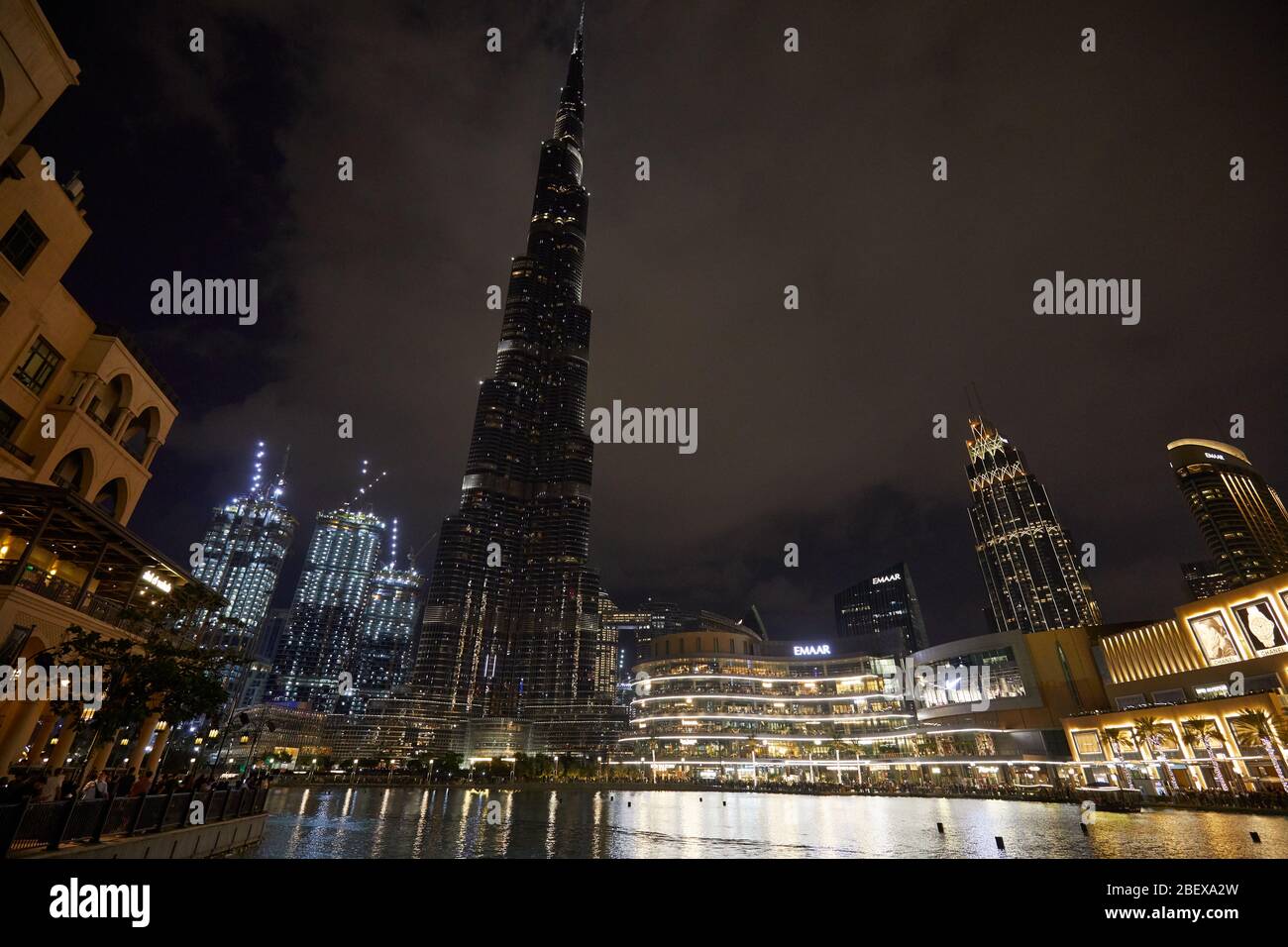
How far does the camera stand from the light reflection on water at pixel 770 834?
3206 cm

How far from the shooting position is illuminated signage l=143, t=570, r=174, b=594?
1369 inches

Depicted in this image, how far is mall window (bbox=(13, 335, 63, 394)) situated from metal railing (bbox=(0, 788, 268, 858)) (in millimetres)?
22801

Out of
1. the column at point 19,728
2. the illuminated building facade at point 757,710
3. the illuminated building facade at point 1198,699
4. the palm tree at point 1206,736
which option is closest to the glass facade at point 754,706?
the illuminated building facade at point 757,710

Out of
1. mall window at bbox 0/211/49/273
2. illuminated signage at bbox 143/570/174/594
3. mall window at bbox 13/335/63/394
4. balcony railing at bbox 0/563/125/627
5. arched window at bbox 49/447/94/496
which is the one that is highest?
mall window at bbox 0/211/49/273

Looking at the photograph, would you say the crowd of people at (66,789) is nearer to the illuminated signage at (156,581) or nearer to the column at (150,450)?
the illuminated signage at (156,581)

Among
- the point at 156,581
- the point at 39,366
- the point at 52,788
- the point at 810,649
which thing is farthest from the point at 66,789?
the point at 810,649

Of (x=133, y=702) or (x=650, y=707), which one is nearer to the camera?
(x=133, y=702)

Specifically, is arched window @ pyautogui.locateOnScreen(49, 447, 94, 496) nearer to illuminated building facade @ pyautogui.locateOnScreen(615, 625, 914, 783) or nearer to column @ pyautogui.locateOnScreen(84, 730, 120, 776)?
column @ pyautogui.locateOnScreen(84, 730, 120, 776)

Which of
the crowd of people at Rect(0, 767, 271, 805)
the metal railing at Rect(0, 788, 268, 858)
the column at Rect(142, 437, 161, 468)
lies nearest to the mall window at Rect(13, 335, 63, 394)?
the column at Rect(142, 437, 161, 468)

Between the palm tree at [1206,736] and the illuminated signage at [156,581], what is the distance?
98.0 m

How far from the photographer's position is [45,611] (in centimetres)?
2564
